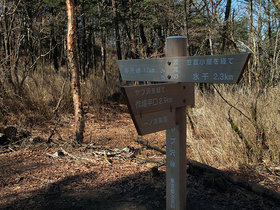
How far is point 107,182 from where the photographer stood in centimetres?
315

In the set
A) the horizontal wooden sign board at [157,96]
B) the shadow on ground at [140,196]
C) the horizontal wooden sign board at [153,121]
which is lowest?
the shadow on ground at [140,196]

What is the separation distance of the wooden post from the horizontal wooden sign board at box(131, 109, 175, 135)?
0.41 ft

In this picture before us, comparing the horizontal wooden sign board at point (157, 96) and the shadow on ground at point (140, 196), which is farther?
the shadow on ground at point (140, 196)

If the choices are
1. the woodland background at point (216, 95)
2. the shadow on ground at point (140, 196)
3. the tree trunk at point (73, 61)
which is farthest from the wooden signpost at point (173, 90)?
the tree trunk at point (73, 61)

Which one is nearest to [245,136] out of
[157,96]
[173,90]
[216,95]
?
[216,95]

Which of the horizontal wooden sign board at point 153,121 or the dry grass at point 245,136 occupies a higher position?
the horizontal wooden sign board at point 153,121

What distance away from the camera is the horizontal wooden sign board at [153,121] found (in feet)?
5.55

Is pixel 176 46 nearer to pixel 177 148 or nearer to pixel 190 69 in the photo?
pixel 190 69

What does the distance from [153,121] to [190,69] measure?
0.47m

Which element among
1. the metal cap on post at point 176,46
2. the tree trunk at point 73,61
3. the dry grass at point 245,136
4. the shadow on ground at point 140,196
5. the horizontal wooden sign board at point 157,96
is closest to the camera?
the horizontal wooden sign board at point 157,96

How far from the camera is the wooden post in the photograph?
2.06 metres

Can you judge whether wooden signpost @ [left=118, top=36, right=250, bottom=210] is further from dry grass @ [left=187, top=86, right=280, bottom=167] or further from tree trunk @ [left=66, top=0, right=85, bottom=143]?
tree trunk @ [left=66, top=0, right=85, bottom=143]

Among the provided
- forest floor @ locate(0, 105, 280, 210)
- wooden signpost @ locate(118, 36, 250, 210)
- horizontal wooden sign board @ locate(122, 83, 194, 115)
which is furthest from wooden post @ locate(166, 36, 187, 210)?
forest floor @ locate(0, 105, 280, 210)

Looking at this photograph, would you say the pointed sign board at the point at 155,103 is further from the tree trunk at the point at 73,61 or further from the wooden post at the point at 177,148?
the tree trunk at the point at 73,61
